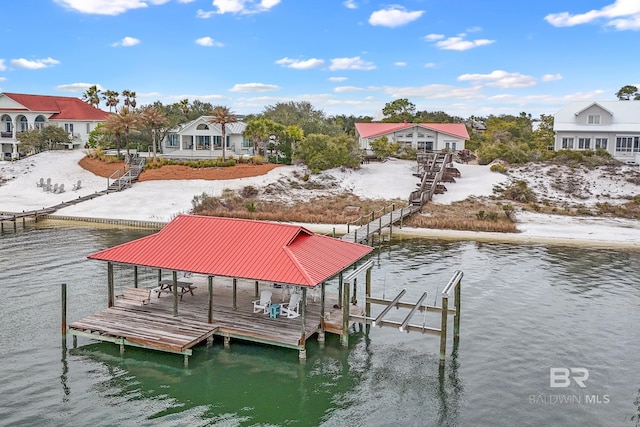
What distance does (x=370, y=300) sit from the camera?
25.1 m

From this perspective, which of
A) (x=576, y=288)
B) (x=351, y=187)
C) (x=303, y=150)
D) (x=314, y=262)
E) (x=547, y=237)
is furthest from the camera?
(x=303, y=150)

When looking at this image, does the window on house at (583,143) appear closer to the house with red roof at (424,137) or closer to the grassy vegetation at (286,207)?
the house with red roof at (424,137)

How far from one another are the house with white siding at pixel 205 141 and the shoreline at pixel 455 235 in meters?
22.1

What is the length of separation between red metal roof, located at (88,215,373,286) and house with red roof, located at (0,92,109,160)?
210ft

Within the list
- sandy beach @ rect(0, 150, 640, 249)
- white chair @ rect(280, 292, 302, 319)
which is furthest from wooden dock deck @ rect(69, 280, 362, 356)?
sandy beach @ rect(0, 150, 640, 249)

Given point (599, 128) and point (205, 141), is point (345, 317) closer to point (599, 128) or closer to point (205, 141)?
point (205, 141)

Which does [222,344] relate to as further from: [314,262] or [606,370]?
[606,370]

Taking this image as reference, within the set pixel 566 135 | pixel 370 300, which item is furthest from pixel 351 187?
pixel 370 300

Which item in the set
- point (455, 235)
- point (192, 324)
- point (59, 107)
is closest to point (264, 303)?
point (192, 324)

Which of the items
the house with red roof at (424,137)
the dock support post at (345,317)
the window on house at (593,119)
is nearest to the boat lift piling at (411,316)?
the dock support post at (345,317)

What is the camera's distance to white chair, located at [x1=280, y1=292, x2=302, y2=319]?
2261cm

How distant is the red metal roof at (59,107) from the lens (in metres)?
83.8

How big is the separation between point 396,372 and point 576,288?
50.0ft

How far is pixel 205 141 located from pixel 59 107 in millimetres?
26921
